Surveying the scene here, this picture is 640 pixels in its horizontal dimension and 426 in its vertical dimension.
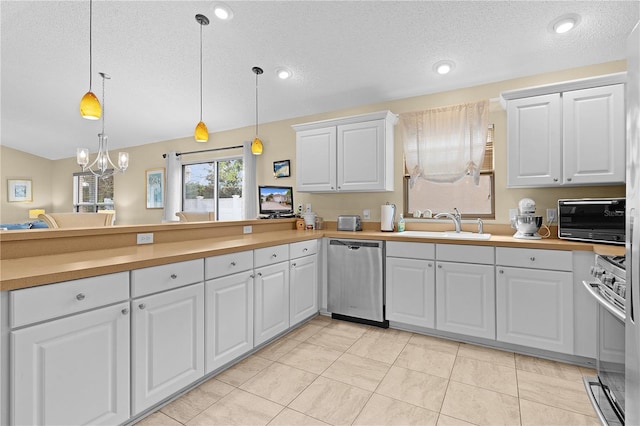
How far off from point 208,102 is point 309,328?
3.24 metres

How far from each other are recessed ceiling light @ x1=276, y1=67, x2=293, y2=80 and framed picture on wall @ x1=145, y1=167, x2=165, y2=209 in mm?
3576

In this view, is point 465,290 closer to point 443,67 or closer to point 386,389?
point 386,389

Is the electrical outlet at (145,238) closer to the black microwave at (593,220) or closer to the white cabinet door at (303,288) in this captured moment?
the white cabinet door at (303,288)

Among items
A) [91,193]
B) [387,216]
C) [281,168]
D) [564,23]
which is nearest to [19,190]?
[91,193]

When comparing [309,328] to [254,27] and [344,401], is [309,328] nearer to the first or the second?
[344,401]

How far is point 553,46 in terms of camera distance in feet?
8.13

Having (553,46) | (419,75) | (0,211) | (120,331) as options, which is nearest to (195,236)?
(120,331)

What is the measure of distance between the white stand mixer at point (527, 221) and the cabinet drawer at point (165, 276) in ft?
8.50

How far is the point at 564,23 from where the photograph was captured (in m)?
2.24

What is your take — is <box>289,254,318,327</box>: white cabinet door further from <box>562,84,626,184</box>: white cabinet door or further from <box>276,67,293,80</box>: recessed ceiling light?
<box>562,84,626,184</box>: white cabinet door

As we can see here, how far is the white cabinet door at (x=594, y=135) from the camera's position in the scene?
224cm

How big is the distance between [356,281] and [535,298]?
1.47m

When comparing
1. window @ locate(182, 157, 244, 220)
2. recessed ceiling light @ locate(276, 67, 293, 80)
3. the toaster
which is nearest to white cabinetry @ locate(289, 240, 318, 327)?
the toaster

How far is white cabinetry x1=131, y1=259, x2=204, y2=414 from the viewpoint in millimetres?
1544
